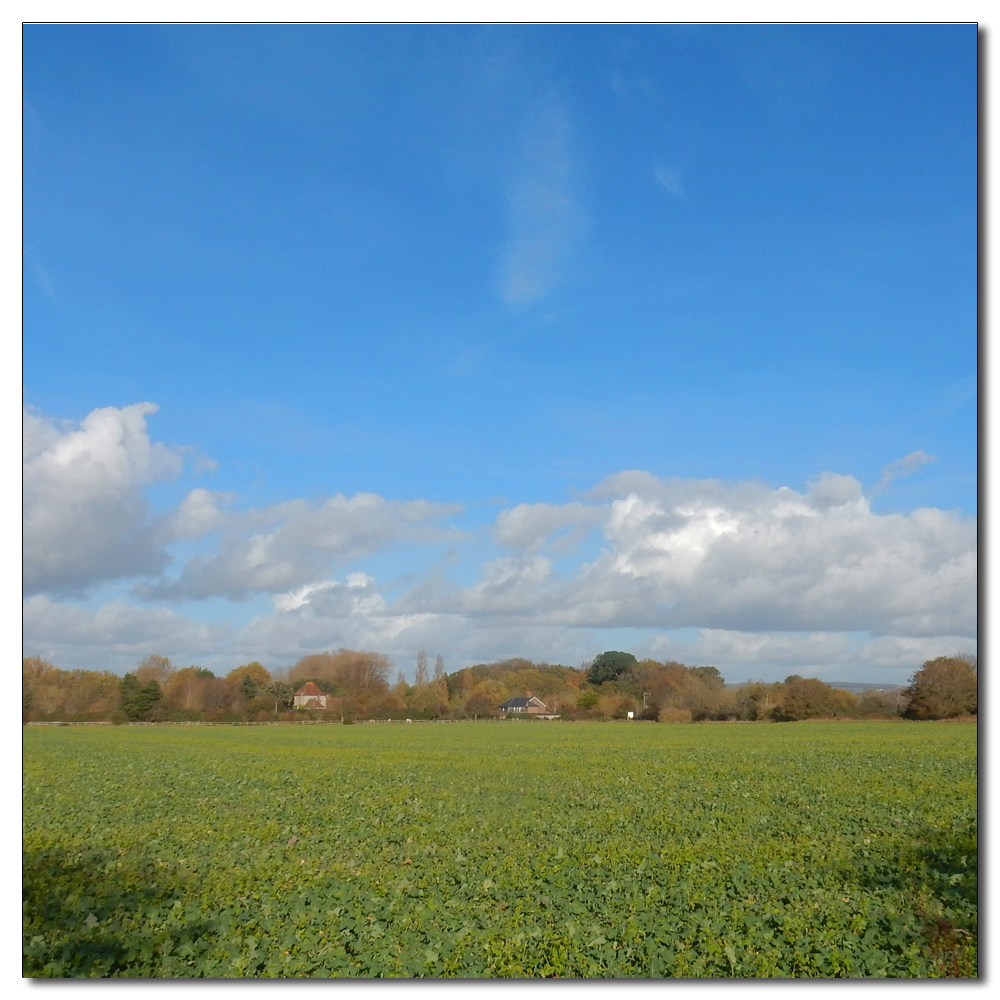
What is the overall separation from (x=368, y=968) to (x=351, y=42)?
6905mm

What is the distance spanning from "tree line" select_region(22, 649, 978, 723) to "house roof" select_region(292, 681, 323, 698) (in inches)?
8.0

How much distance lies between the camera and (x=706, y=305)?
280 inches

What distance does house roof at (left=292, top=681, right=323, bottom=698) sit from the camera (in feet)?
59.7

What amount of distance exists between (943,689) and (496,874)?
17.2 feet

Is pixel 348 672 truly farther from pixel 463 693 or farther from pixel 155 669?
pixel 463 693

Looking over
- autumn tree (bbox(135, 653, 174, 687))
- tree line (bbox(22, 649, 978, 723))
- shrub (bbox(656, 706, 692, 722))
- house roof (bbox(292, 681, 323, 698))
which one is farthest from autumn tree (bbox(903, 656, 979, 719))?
shrub (bbox(656, 706, 692, 722))

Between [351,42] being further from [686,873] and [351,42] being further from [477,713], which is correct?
[477,713]

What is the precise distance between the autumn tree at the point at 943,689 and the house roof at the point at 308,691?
1280cm

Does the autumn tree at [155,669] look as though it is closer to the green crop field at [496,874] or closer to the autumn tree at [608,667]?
the green crop field at [496,874]

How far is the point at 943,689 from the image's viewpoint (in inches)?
326

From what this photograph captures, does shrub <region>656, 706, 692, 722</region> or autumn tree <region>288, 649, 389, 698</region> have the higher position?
autumn tree <region>288, 649, 389, 698</region>

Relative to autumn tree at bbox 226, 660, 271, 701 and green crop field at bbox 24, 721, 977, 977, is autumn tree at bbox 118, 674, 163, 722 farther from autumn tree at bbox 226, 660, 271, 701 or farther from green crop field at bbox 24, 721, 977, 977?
autumn tree at bbox 226, 660, 271, 701

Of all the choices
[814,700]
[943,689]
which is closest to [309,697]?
[814,700]
